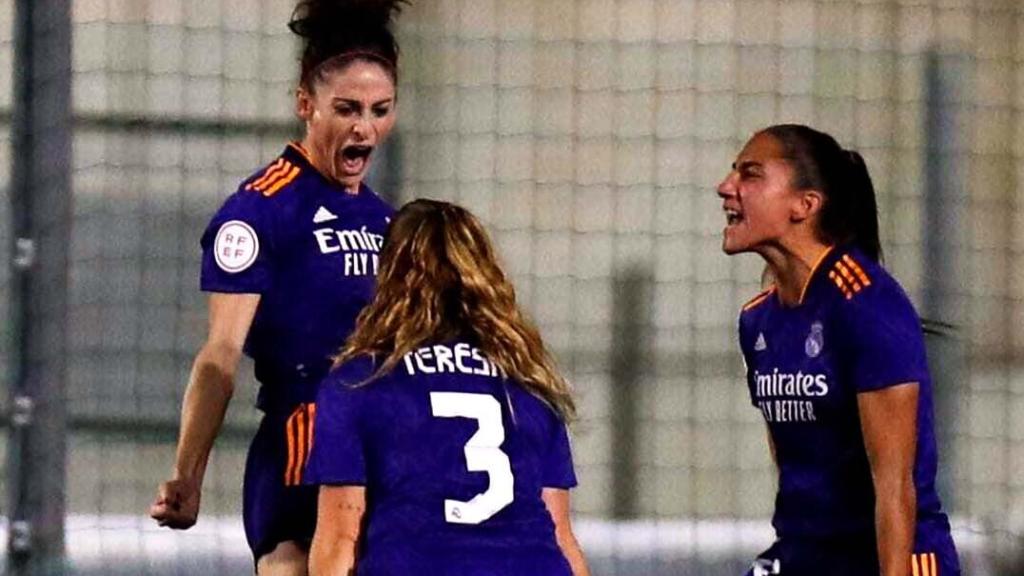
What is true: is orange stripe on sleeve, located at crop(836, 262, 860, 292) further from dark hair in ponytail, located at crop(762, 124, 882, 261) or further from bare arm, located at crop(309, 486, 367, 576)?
bare arm, located at crop(309, 486, 367, 576)

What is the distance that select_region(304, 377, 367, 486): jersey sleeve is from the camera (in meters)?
4.82

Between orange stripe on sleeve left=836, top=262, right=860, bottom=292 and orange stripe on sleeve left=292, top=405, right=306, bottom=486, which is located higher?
orange stripe on sleeve left=836, top=262, right=860, bottom=292

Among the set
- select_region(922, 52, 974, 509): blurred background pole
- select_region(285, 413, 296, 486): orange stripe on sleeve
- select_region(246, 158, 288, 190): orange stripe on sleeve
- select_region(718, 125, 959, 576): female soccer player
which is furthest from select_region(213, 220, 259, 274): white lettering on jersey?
select_region(922, 52, 974, 509): blurred background pole

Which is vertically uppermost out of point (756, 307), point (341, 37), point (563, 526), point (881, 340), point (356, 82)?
point (341, 37)

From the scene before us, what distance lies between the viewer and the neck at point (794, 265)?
18.6 feet

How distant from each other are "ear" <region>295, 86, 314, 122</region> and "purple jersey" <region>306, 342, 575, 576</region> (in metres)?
1.01

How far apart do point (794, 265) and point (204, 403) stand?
131cm

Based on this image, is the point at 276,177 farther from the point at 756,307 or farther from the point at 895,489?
the point at 895,489

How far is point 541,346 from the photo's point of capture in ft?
16.4

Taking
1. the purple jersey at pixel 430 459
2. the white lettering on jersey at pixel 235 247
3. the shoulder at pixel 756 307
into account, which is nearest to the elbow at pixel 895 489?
the shoulder at pixel 756 307

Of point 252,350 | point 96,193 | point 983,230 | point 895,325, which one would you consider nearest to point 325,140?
point 252,350

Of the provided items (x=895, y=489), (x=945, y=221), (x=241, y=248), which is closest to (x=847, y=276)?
(x=895, y=489)

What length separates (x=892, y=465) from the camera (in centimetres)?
536

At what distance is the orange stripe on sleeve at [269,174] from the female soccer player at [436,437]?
0.75 metres
